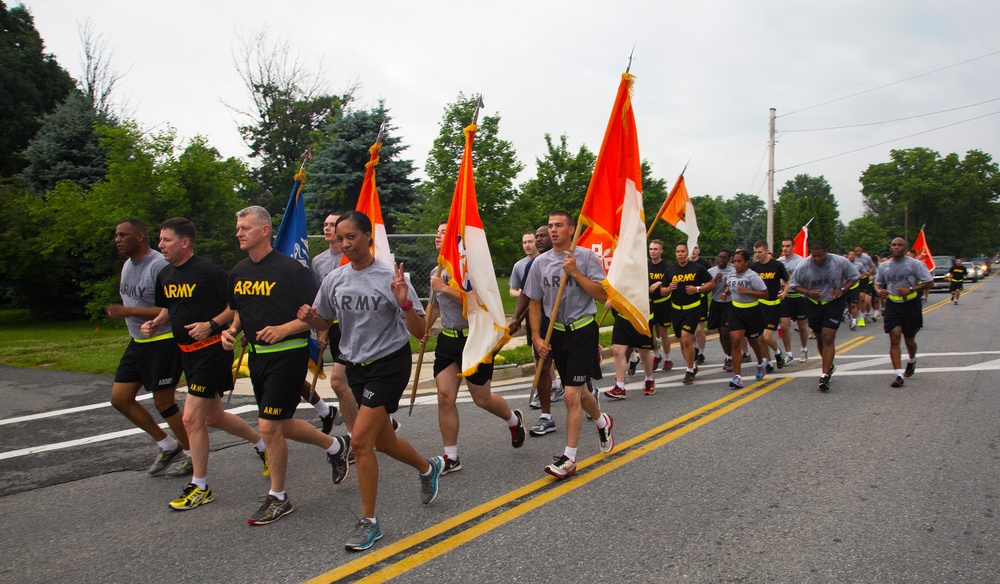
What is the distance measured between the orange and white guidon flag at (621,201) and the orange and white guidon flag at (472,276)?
0.95 meters

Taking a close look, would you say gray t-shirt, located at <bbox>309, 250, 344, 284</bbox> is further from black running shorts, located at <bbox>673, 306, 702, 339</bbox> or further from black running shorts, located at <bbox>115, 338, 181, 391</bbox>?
black running shorts, located at <bbox>673, 306, 702, 339</bbox>

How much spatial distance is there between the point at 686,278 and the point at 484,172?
1596 cm

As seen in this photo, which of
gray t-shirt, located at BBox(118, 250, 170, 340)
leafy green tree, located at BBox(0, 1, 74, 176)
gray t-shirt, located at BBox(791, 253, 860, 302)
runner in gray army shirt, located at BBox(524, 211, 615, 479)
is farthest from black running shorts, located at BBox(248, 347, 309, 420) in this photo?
leafy green tree, located at BBox(0, 1, 74, 176)

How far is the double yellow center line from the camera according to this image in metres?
3.71

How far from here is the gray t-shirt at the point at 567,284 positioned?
5507mm

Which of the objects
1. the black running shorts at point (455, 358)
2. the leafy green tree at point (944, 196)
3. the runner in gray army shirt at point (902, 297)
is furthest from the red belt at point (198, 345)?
the leafy green tree at point (944, 196)

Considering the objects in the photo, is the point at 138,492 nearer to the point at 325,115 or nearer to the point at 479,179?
the point at 479,179

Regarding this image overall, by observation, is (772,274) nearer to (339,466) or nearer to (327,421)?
(327,421)

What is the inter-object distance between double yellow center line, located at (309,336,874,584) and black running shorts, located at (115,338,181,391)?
2668mm

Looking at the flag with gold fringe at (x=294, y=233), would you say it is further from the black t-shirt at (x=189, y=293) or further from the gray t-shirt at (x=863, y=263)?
the gray t-shirt at (x=863, y=263)

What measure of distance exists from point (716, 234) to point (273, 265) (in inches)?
1830

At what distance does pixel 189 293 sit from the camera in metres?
5.08

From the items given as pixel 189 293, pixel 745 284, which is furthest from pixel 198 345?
pixel 745 284

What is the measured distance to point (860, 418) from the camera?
6988mm
